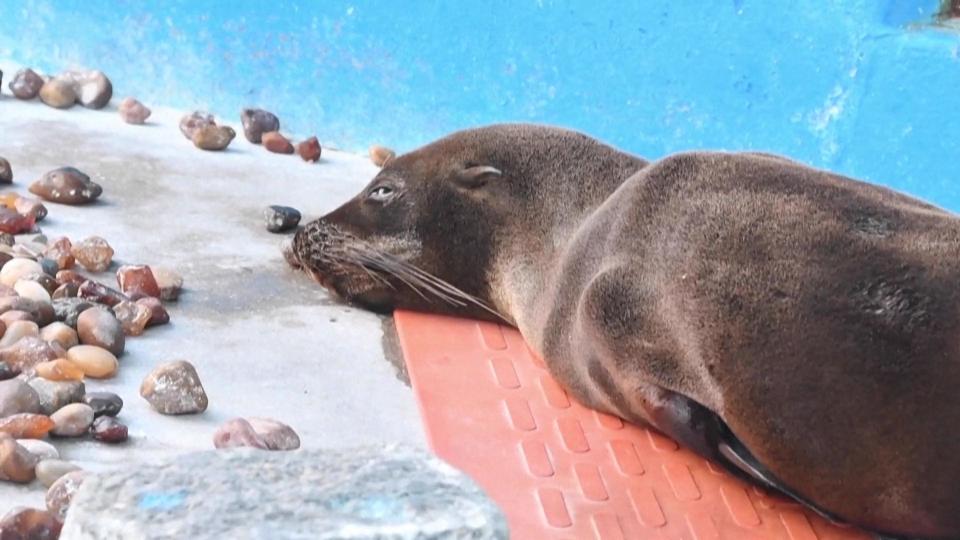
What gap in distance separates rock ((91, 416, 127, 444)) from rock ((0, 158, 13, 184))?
2.01 meters

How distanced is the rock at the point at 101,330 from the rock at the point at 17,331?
12 cm

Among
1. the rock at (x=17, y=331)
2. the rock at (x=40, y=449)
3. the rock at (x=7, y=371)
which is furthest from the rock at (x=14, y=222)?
the rock at (x=40, y=449)

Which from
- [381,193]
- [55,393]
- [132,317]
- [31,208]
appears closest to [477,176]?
[381,193]

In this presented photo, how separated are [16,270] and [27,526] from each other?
164cm

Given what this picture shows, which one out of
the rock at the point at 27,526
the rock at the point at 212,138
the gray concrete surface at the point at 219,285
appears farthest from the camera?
the rock at the point at 212,138

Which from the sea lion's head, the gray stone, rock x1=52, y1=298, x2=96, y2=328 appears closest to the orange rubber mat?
the sea lion's head

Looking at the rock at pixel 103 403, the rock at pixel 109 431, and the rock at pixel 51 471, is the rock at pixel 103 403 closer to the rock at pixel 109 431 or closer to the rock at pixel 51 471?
the rock at pixel 109 431

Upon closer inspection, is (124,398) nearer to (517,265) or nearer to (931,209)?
(517,265)

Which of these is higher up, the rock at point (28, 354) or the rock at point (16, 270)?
the rock at point (28, 354)

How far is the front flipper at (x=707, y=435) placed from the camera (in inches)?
138

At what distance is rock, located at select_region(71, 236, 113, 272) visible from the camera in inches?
180

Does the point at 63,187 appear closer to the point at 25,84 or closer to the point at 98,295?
the point at 98,295

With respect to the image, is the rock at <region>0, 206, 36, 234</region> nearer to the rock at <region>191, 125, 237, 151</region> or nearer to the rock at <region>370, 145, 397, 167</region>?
the rock at <region>191, 125, 237, 151</region>

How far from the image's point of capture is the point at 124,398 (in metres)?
3.71
